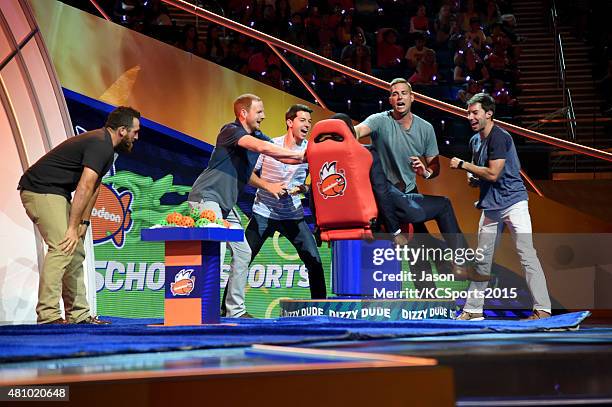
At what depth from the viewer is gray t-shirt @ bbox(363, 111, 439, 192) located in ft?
22.0

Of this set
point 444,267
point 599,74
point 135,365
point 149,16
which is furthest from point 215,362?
point 599,74

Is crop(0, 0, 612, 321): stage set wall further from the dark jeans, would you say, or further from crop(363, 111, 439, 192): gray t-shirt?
crop(363, 111, 439, 192): gray t-shirt

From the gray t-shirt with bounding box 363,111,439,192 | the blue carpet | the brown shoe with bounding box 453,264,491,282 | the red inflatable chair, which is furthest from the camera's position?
the gray t-shirt with bounding box 363,111,439,192

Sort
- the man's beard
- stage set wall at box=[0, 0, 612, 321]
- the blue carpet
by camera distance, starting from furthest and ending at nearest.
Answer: stage set wall at box=[0, 0, 612, 321], the man's beard, the blue carpet

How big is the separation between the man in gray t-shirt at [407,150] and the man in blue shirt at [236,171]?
2.26 feet

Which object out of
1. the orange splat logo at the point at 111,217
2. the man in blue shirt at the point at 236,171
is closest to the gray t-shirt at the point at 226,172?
the man in blue shirt at the point at 236,171

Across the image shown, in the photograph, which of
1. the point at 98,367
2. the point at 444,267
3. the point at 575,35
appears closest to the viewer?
the point at 98,367

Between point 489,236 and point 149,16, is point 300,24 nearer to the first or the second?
point 149,16

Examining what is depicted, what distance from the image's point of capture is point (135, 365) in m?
2.65

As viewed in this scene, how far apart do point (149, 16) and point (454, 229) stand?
3047 mm

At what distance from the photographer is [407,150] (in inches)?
265

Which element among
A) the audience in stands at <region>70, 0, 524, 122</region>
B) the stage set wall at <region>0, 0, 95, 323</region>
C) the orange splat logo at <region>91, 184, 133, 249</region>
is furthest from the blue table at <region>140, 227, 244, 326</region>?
the audience in stands at <region>70, 0, 524, 122</region>

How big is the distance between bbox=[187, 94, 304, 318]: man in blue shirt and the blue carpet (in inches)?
48.3

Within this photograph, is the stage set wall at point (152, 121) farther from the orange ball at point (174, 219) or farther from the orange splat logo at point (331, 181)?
the orange ball at point (174, 219)
